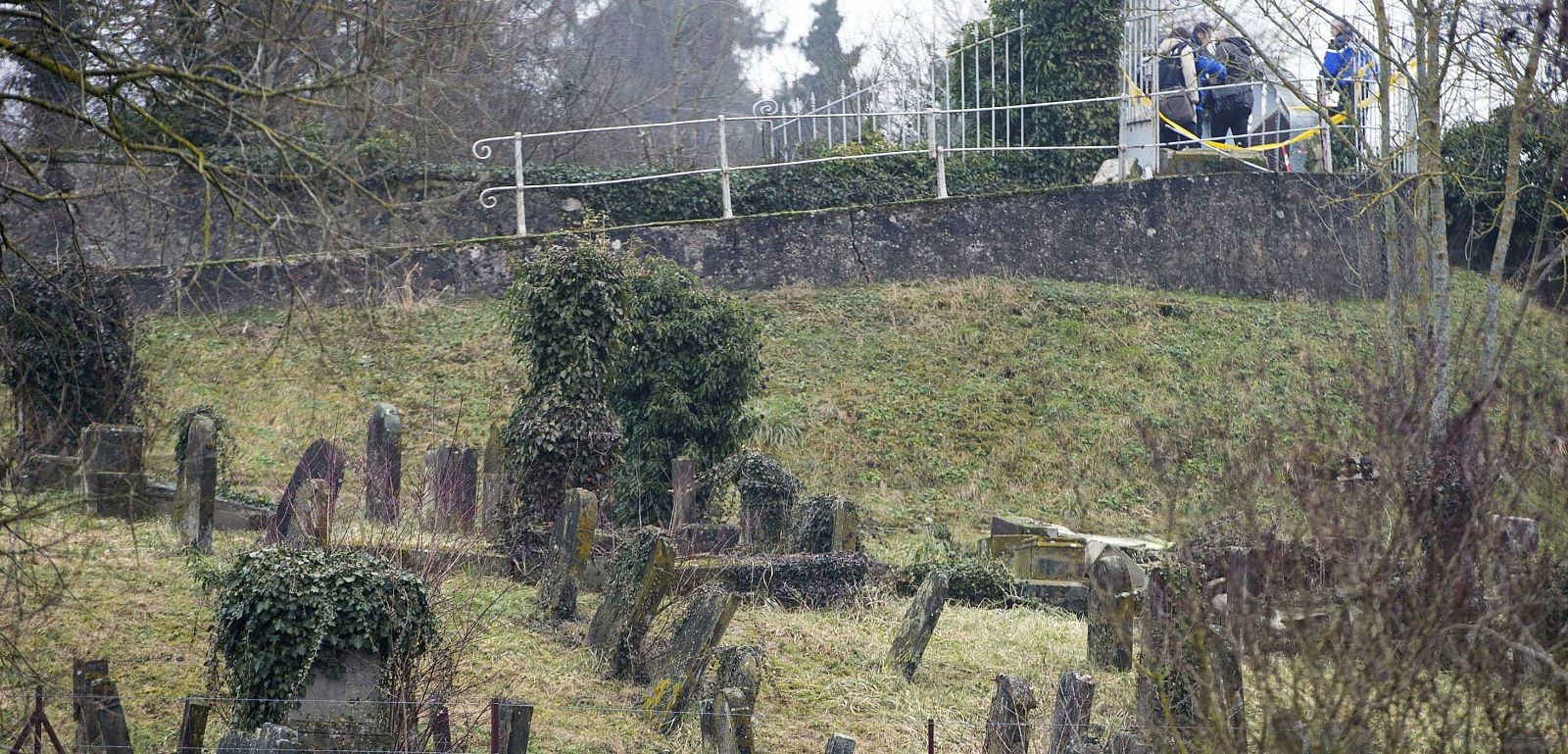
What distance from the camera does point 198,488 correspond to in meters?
10.7

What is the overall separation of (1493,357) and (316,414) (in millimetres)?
12273

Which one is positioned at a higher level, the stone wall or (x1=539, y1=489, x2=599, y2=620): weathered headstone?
the stone wall

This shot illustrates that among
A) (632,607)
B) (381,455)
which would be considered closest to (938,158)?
(381,455)

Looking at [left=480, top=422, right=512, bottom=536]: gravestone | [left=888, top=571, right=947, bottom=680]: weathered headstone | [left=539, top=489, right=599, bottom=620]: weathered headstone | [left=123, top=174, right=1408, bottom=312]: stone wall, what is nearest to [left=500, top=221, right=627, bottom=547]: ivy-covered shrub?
[left=480, top=422, right=512, bottom=536]: gravestone

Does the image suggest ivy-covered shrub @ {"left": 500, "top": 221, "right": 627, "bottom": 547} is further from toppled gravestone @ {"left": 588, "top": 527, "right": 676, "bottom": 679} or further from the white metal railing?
the white metal railing

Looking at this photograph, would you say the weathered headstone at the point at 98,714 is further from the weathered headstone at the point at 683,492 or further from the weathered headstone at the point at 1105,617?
the weathered headstone at the point at 683,492

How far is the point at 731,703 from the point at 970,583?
552 centimetres

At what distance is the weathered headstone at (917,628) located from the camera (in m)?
9.46

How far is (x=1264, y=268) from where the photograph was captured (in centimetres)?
2298

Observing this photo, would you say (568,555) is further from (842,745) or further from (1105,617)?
(842,745)

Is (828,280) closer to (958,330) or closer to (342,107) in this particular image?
(958,330)

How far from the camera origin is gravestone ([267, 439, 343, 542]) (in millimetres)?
10391

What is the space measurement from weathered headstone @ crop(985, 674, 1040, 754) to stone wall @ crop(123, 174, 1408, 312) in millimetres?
14164

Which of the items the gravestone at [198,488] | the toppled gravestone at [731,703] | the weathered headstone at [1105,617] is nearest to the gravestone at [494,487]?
the gravestone at [198,488]
